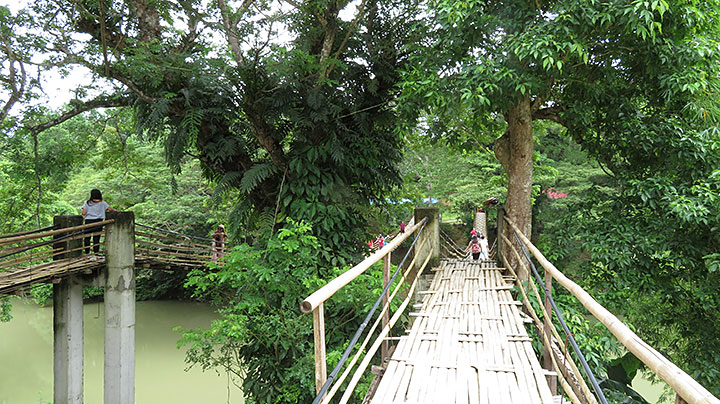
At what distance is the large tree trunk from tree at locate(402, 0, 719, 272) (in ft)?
0.07

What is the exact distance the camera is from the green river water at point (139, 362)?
12.1 m

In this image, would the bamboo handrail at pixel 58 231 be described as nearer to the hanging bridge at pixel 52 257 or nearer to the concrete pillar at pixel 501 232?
the hanging bridge at pixel 52 257

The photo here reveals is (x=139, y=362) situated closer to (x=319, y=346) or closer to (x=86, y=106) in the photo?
(x=86, y=106)

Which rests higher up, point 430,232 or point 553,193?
point 553,193

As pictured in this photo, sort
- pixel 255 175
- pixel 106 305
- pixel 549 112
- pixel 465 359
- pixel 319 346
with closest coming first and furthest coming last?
pixel 319 346
pixel 465 359
pixel 255 175
pixel 549 112
pixel 106 305

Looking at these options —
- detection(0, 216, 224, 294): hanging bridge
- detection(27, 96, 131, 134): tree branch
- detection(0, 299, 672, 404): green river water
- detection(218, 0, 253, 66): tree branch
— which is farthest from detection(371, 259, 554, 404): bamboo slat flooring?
detection(0, 299, 672, 404): green river water

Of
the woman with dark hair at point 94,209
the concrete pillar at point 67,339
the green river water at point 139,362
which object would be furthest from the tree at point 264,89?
the green river water at point 139,362

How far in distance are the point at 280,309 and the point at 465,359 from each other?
13.2ft

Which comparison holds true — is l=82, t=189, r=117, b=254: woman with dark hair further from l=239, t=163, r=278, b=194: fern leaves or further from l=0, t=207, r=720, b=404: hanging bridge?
l=239, t=163, r=278, b=194: fern leaves

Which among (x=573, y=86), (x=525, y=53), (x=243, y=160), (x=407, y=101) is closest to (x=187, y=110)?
(x=243, y=160)

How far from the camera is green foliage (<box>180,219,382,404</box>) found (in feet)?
20.9

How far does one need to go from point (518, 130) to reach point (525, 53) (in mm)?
2213

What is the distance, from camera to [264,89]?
6.63 meters

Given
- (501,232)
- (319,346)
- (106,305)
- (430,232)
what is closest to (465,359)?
(319,346)
